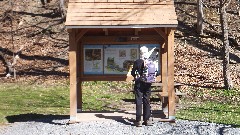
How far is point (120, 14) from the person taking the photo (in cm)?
1058

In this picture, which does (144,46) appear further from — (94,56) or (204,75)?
(204,75)

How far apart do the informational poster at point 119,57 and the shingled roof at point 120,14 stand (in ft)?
3.20

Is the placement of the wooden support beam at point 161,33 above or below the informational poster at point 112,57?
above

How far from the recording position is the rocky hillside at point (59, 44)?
20859 mm

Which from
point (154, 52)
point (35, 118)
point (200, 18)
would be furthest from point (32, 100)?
point (200, 18)

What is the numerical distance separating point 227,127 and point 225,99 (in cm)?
630

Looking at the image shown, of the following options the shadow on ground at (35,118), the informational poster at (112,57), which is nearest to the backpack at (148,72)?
the informational poster at (112,57)

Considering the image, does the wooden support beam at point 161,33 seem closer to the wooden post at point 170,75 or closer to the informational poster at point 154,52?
the wooden post at point 170,75

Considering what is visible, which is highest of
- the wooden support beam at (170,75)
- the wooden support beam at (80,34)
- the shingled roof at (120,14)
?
the shingled roof at (120,14)

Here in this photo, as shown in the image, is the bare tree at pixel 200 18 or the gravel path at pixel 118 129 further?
the bare tree at pixel 200 18

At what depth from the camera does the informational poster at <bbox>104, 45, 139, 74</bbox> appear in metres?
11.2

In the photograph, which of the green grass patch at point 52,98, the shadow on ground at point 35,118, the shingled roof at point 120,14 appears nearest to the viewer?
the shingled roof at point 120,14

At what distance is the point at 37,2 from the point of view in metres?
31.2

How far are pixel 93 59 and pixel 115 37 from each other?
2.71ft
